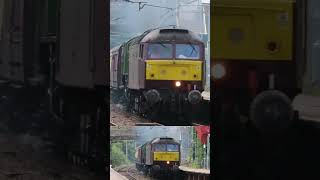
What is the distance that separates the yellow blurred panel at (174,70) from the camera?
7.09 feet

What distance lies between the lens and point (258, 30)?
2.25 meters

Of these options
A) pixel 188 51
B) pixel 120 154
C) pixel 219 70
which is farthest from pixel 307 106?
pixel 120 154

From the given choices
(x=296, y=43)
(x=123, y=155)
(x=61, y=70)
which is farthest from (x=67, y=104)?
(x=296, y=43)

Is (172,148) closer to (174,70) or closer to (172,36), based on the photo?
(174,70)

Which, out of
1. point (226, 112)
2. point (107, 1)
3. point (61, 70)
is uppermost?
point (107, 1)

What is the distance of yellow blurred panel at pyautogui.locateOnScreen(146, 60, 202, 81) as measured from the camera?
7.09 ft

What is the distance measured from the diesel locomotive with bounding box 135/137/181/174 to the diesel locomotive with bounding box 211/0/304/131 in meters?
0.24

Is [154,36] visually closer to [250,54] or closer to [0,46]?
[250,54]

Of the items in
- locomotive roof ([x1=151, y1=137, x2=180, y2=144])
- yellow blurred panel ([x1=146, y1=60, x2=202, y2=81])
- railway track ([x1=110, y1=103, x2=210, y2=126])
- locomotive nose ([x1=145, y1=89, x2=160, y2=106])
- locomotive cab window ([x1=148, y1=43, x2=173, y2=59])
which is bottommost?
locomotive roof ([x1=151, y1=137, x2=180, y2=144])

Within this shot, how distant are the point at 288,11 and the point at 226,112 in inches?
19.6

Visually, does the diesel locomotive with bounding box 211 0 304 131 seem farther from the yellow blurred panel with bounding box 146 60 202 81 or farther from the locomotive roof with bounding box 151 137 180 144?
the locomotive roof with bounding box 151 137 180 144

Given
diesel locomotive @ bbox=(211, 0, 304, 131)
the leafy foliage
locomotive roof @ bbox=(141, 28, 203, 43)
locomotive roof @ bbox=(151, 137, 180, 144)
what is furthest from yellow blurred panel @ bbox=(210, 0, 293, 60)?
the leafy foliage

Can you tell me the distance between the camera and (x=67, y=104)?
2244 mm

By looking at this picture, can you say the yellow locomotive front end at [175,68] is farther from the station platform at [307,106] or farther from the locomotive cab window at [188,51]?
the station platform at [307,106]
